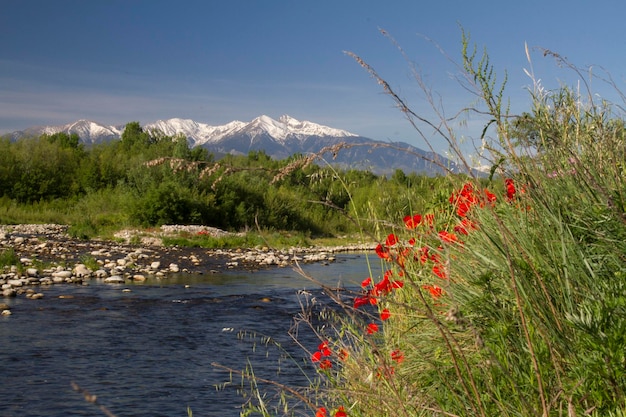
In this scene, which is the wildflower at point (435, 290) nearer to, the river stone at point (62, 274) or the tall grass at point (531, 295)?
the tall grass at point (531, 295)

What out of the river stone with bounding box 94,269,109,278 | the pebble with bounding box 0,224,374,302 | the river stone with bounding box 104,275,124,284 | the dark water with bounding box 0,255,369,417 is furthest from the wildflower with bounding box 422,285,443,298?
the river stone with bounding box 94,269,109,278

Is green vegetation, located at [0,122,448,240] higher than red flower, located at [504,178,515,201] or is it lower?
lower

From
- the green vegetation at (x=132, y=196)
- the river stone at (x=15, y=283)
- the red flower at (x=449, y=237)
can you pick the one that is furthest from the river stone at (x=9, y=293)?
the green vegetation at (x=132, y=196)

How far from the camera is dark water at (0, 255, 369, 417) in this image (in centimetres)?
626

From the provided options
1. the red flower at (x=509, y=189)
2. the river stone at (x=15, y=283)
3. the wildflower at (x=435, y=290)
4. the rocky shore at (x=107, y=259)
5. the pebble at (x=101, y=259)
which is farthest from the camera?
the rocky shore at (x=107, y=259)

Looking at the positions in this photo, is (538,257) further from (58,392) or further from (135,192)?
(135,192)

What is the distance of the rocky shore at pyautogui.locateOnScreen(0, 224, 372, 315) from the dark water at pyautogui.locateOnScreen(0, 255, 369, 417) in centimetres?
71

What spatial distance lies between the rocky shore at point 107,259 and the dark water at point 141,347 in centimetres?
71

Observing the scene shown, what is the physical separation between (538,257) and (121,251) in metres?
18.1

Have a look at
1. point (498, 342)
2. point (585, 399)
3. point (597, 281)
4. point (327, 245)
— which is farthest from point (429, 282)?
point (327, 245)

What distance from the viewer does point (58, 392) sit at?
21.2ft

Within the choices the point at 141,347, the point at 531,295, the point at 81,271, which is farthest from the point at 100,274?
the point at 531,295

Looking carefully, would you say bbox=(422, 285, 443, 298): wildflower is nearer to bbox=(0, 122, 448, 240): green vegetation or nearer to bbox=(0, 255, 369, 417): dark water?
bbox=(0, 255, 369, 417): dark water

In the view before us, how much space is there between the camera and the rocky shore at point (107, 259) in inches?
542
